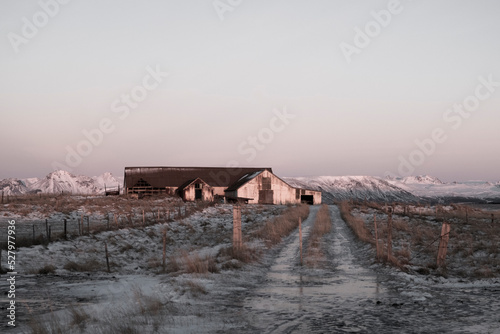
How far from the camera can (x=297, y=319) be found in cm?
923

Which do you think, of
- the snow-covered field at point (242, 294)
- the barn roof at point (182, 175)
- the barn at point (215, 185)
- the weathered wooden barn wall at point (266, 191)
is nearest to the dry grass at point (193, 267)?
the snow-covered field at point (242, 294)

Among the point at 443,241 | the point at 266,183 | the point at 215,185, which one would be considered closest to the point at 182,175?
the point at 215,185

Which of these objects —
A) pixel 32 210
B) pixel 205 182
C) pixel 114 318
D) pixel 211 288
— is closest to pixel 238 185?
pixel 205 182

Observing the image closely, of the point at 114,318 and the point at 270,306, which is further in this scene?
the point at 270,306

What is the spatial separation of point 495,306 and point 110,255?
15.1m

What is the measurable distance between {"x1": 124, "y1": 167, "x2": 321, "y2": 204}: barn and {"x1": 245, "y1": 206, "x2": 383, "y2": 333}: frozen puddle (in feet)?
133

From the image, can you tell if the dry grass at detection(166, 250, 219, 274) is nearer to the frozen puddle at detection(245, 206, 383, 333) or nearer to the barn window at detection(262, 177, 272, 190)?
the frozen puddle at detection(245, 206, 383, 333)

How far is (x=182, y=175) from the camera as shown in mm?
67688

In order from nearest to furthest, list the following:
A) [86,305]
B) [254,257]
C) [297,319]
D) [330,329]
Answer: [330,329] → [297,319] → [86,305] → [254,257]

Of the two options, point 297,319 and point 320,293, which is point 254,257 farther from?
point 297,319

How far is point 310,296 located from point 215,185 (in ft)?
177

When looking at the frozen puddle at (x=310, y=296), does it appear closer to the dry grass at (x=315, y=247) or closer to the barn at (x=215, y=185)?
the dry grass at (x=315, y=247)

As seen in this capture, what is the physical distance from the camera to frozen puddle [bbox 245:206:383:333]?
29.5 feet

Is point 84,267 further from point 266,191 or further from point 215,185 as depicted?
point 215,185
